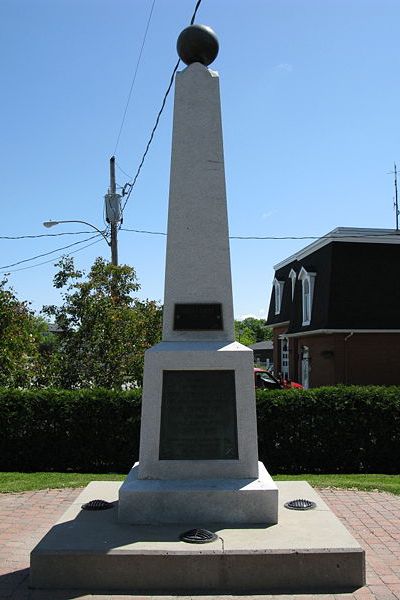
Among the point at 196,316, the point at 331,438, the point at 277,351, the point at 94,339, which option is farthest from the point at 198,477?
the point at 277,351

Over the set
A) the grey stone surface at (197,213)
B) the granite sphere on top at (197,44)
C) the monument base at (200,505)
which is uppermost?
the granite sphere on top at (197,44)

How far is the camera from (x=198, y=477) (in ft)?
17.5

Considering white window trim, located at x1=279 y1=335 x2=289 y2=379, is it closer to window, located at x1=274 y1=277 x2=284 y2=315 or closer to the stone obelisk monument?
window, located at x1=274 y1=277 x2=284 y2=315

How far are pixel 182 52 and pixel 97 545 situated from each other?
449 centimetres

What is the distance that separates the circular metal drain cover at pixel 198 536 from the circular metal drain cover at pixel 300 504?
42.5 inches

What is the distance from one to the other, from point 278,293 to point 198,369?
2745 cm

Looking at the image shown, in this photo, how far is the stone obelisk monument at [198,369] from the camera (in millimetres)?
5141

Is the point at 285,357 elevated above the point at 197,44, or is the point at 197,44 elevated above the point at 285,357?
the point at 197,44

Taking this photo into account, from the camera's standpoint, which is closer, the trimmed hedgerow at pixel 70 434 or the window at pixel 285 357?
the trimmed hedgerow at pixel 70 434

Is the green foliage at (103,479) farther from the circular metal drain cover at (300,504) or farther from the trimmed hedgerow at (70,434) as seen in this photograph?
the circular metal drain cover at (300,504)

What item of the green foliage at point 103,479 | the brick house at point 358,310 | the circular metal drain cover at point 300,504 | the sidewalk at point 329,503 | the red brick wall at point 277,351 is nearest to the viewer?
the sidewalk at point 329,503

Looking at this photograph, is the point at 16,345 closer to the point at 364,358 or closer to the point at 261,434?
the point at 261,434

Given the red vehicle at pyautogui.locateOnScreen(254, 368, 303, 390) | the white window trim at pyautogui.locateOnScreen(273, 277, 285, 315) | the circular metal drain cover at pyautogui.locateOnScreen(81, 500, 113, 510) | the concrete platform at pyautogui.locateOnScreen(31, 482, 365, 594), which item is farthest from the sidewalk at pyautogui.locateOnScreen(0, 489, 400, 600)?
the white window trim at pyautogui.locateOnScreen(273, 277, 285, 315)

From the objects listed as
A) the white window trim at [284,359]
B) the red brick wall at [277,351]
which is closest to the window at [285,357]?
the white window trim at [284,359]
